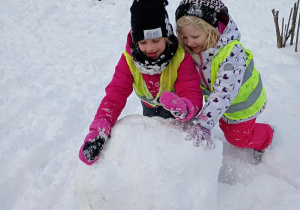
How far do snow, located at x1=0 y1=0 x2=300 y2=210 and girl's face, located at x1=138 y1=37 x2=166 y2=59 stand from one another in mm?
383

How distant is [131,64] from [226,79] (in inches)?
22.4

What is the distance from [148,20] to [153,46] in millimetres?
139

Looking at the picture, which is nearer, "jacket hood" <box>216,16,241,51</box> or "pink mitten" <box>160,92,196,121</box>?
"pink mitten" <box>160,92,196,121</box>

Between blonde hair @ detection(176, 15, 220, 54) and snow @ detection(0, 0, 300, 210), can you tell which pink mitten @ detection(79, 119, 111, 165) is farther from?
blonde hair @ detection(176, 15, 220, 54)

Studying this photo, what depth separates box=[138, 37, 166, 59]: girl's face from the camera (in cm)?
A: 148

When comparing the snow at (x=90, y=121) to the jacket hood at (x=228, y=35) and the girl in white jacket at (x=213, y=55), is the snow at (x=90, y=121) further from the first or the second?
the jacket hood at (x=228, y=35)

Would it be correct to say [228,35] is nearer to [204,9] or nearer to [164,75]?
[204,9]

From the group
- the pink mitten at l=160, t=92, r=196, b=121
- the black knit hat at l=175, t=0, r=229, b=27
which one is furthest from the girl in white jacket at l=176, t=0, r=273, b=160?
the pink mitten at l=160, t=92, r=196, b=121

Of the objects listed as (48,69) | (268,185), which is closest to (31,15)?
(48,69)

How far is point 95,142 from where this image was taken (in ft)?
A: 4.66

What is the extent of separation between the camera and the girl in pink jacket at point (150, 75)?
1.41 meters

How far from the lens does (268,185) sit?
1904mm

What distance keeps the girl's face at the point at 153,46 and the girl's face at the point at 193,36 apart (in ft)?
0.49

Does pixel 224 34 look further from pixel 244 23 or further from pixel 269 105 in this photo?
pixel 244 23
